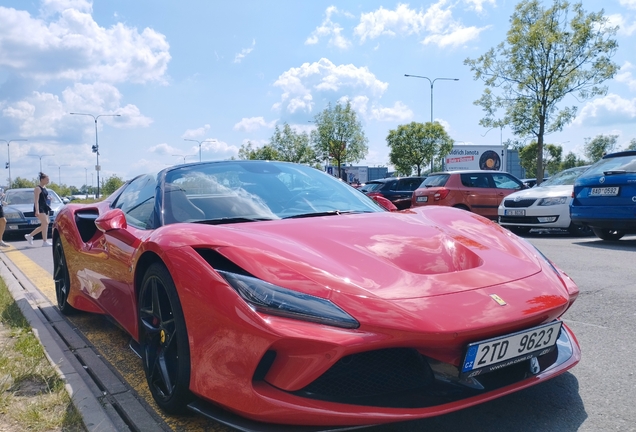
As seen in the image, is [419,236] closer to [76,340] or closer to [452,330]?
Answer: [452,330]

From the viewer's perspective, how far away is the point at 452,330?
1.94m

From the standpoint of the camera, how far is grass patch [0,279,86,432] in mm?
2525

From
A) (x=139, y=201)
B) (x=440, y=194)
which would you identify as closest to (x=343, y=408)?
(x=139, y=201)

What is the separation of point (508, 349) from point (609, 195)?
6.84 metres

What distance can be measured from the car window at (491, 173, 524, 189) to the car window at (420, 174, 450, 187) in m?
1.20

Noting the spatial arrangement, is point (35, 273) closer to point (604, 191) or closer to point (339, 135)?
point (604, 191)

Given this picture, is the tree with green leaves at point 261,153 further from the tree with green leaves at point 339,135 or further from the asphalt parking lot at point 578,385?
the asphalt parking lot at point 578,385

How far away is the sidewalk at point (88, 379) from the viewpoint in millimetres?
2512

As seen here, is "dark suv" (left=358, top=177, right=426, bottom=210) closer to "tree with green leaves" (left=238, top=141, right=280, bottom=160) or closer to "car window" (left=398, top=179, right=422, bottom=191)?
"car window" (left=398, top=179, right=422, bottom=191)

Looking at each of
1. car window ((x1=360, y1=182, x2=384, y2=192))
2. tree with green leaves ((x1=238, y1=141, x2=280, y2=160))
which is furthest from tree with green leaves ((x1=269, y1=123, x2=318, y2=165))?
car window ((x1=360, y1=182, x2=384, y2=192))

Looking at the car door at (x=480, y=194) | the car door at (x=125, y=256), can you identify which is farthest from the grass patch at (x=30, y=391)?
the car door at (x=480, y=194)

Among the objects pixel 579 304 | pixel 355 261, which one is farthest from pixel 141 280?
pixel 579 304

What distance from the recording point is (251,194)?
128 inches

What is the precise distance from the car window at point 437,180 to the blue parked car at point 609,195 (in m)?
4.83
